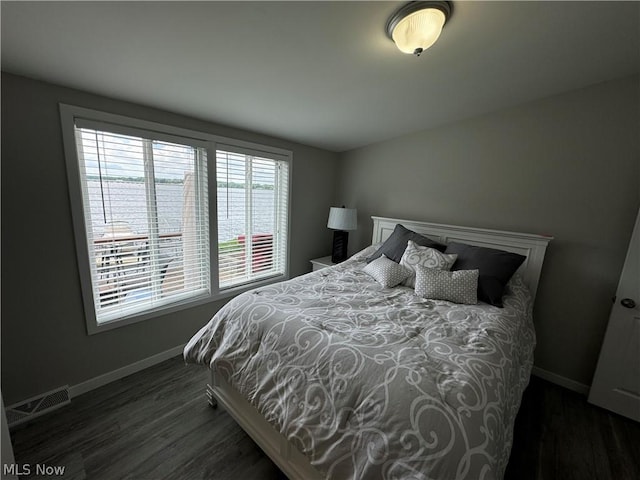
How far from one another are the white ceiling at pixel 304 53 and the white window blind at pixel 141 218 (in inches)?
13.9

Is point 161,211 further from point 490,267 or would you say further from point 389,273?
point 490,267

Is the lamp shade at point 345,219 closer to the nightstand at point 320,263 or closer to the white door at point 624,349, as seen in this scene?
the nightstand at point 320,263

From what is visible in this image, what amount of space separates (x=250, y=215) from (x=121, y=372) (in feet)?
5.62

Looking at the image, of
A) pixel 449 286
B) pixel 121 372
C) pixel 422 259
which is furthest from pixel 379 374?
pixel 121 372

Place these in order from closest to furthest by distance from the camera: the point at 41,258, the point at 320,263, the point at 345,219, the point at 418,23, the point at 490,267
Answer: the point at 418,23 < the point at 41,258 < the point at 490,267 < the point at 345,219 < the point at 320,263

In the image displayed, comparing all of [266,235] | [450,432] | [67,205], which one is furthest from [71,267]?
[450,432]

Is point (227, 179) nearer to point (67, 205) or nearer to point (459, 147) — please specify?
point (67, 205)

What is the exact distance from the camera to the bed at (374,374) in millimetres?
803

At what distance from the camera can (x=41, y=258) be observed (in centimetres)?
155

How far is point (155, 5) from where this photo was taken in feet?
3.38

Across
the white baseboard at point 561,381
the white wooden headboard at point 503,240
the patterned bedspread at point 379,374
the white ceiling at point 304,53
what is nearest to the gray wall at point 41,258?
the white ceiling at point 304,53

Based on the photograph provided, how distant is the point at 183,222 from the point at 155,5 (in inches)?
59.4

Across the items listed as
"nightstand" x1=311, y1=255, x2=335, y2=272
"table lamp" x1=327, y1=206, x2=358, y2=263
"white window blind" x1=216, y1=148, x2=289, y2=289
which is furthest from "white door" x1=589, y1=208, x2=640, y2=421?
"white window blind" x1=216, y1=148, x2=289, y2=289

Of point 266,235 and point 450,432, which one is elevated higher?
point 266,235
